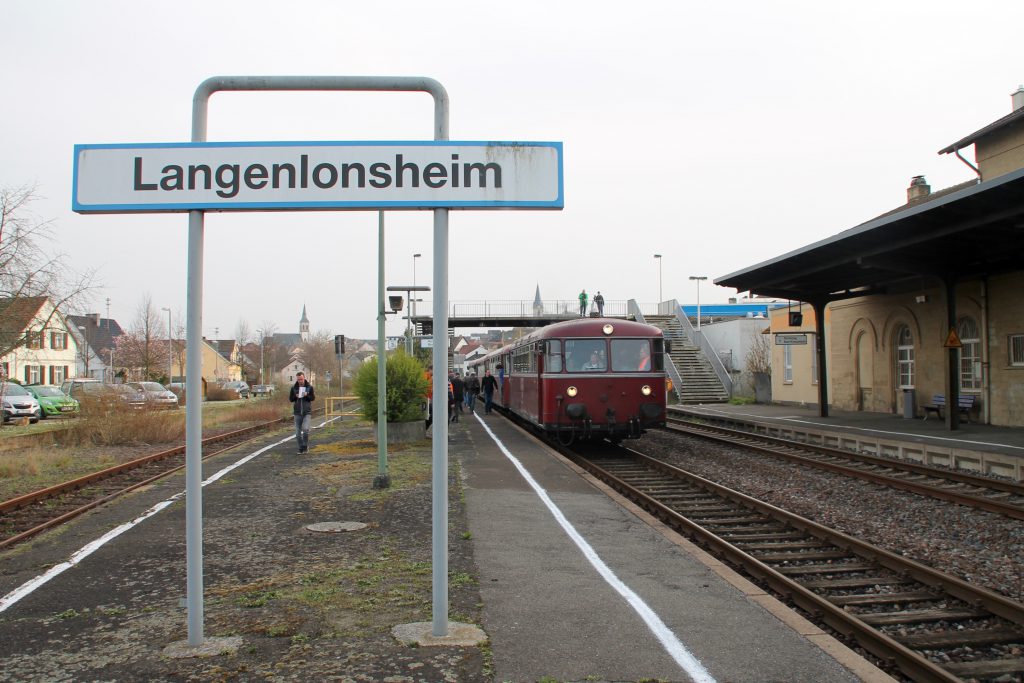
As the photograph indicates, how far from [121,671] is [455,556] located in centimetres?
307

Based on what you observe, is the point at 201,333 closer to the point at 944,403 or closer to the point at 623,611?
the point at 623,611

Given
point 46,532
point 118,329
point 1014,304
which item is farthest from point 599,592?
point 118,329

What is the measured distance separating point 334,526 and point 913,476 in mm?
9629

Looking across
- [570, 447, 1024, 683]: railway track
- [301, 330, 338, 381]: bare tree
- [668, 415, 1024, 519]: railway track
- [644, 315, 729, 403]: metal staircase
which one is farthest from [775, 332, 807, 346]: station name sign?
[301, 330, 338, 381]: bare tree

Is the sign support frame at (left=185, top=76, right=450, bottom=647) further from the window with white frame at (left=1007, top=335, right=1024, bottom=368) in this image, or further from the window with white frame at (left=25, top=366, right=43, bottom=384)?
the window with white frame at (left=25, top=366, right=43, bottom=384)

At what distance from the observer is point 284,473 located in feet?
42.2

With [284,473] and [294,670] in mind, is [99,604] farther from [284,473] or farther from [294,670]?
[284,473]

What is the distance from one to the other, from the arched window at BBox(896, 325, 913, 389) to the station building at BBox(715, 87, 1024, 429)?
0.03m

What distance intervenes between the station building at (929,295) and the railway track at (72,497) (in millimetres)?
13971

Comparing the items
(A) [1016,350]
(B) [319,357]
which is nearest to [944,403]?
(A) [1016,350]

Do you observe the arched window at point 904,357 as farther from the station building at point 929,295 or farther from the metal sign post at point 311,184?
the metal sign post at point 311,184

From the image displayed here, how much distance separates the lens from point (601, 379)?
51.3 feet

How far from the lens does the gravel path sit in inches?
292

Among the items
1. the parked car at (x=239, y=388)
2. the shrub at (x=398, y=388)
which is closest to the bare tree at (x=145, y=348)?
the parked car at (x=239, y=388)
